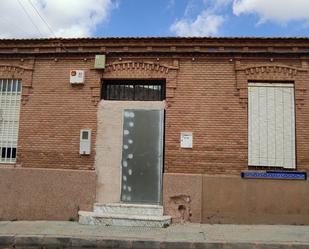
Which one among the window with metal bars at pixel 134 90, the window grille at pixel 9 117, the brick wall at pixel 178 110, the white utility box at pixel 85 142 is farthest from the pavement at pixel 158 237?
the window with metal bars at pixel 134 90

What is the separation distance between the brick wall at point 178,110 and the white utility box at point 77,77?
14 centimetres

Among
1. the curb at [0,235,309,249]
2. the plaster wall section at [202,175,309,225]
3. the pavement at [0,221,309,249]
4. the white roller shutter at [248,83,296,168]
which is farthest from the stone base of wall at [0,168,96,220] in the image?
the white roller shutter at [248,83,296,168]

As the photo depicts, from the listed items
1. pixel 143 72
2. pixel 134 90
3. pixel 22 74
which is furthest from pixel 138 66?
pixel 22 74

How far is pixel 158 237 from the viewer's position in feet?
28.9

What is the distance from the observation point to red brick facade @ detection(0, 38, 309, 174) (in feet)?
33.7

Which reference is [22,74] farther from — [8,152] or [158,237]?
[158,237]

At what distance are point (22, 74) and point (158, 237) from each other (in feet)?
18.9

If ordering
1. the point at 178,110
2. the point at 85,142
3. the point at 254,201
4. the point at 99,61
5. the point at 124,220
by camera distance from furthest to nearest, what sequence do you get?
the point at 99,61 < the point at 85,142 < the point at 178,110 < the point at 254,201 < the point at 124,220

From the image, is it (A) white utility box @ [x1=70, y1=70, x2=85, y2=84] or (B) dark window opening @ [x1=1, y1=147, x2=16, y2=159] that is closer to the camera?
(A) white utility box @ [x1=70, y1=70, x2=85, y2=84]

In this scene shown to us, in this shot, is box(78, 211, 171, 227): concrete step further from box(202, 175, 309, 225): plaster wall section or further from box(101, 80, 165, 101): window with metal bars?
box(101, 80, 165, 101): window with metal bars

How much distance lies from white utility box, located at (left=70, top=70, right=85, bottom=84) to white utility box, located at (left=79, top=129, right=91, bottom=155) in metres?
1.32

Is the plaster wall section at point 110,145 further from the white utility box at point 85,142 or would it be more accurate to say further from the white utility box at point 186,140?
the white utility box at point 186,140

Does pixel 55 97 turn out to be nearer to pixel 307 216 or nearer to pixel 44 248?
pixel 44 248

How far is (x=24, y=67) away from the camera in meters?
11.0
